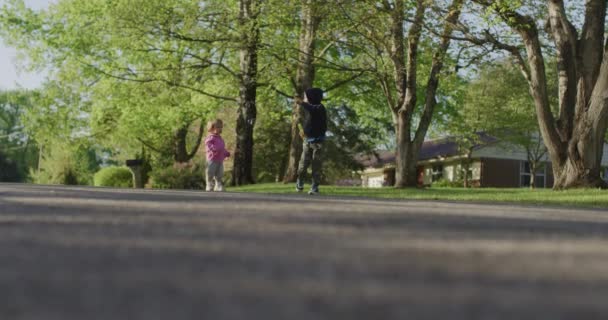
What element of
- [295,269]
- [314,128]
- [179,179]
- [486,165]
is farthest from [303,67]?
[486,165]

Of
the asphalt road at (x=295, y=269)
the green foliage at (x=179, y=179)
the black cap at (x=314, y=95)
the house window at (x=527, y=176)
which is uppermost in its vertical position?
the black cap at (x=314, y=95)

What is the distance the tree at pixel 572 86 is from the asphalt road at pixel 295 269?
527 inches

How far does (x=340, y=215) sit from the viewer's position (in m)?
6.84

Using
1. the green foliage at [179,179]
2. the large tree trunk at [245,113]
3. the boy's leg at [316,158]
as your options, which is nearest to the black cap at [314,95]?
the boy's leg at [316,158]

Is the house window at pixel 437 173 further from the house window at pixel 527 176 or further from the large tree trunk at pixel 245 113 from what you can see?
the large tree trunk at pixel 245 113

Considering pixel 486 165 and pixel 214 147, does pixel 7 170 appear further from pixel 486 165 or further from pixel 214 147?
pixel 214 147

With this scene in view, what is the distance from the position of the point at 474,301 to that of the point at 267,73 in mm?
23093

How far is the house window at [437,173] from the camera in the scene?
2375 inches

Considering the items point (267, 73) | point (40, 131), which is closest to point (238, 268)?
point (267, 73)

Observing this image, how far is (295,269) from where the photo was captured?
3268 mm

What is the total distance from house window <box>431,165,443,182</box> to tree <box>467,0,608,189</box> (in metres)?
40.3

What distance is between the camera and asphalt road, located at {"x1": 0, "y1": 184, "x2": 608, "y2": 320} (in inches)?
94.1

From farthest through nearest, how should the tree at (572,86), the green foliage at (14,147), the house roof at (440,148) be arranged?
1. the green foliage at (14,147)
2. the house roof at (440,148)
3. the tree at (572,86)

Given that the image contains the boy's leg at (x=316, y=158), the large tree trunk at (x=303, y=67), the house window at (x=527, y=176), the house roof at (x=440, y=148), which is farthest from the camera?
the house window at (x=527, y=176)
